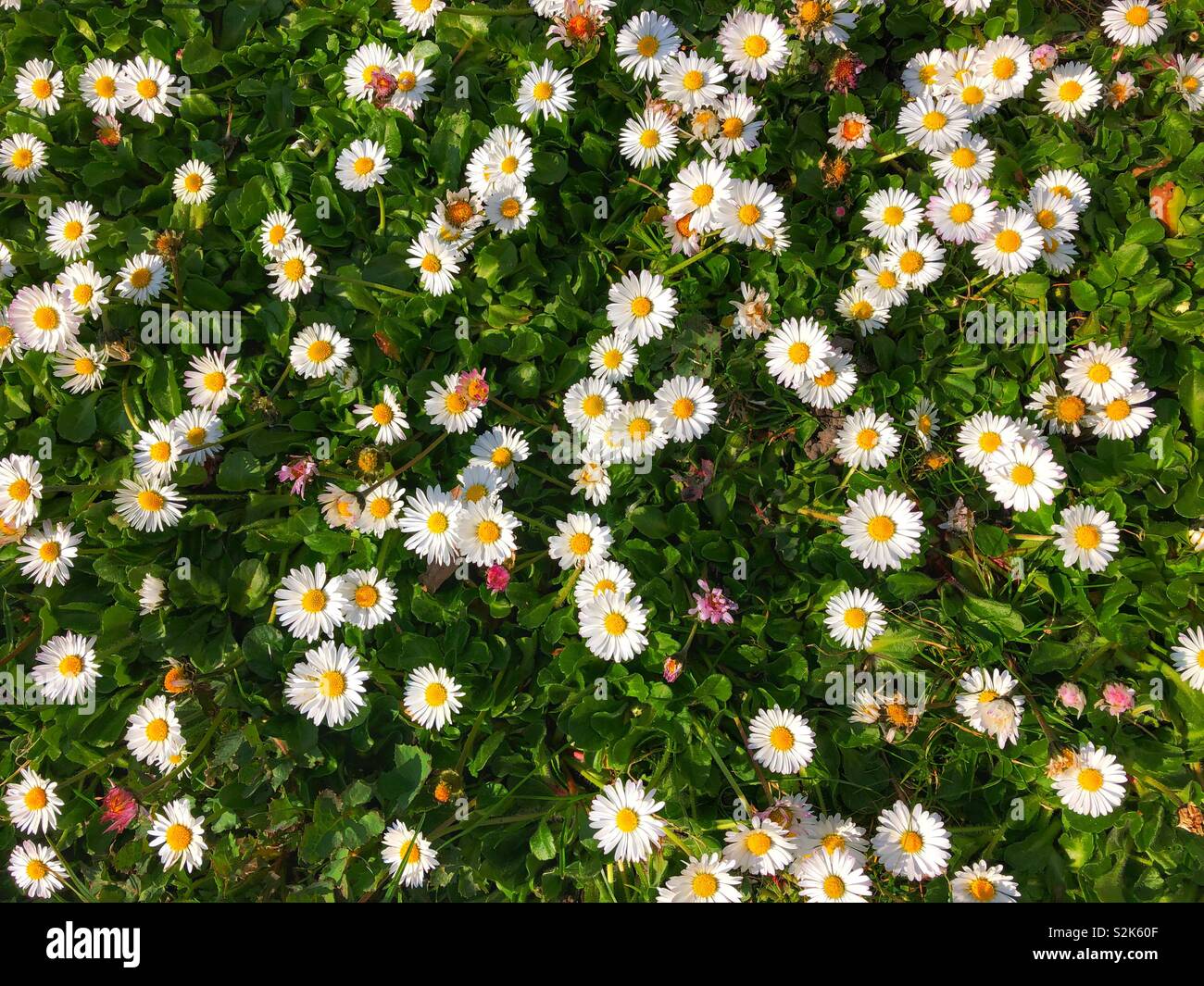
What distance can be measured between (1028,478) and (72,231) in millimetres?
3700

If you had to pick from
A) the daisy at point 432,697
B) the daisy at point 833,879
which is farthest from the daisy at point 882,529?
the daisy at point 432,697

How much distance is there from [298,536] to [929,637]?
227 centimetres

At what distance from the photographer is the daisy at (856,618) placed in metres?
2.65

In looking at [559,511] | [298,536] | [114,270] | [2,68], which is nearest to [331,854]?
[298,536]

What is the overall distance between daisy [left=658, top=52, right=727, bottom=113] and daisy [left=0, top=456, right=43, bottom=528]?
8.97 feet

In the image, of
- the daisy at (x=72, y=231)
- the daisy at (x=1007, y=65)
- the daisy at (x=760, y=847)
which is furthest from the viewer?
the daisy at (x=72, y=231)

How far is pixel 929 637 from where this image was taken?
268 cm

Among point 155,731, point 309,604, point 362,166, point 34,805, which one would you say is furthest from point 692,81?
point 34,805

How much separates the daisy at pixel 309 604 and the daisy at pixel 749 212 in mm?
1874

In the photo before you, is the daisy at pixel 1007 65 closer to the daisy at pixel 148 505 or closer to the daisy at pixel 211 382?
the daisy at pixel 211 382
